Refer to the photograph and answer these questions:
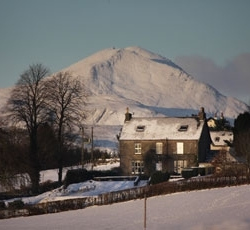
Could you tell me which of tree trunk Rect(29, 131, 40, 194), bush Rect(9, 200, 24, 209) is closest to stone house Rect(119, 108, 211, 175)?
tree trunk Rect(29, 131, 40, 194)

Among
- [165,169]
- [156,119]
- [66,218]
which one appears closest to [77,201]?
[66,218]

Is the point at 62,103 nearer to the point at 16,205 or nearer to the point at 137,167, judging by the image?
the point at 16,205

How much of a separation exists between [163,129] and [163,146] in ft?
9.32

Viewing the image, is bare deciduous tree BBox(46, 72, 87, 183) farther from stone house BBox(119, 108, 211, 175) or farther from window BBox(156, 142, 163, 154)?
window BBox(156, 142, 163, 154)

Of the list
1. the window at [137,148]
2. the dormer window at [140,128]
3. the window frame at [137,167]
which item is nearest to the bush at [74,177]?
the window frame at [137,167]

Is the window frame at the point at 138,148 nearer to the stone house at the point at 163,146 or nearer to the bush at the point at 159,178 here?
the stone house at the point at 163,146

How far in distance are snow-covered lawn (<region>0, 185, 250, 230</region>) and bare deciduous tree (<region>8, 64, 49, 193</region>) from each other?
64.7 ft

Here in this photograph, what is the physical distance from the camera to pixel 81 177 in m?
66.4

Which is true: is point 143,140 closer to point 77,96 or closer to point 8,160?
point 77,96

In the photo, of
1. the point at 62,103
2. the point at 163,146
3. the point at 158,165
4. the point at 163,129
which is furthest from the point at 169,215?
the point at 163,129

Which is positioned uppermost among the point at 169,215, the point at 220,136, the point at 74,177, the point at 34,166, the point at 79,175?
the point at 220,136

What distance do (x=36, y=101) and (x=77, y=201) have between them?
63.4 ft

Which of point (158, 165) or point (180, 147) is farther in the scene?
point (180, 147)

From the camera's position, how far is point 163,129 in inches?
3169
